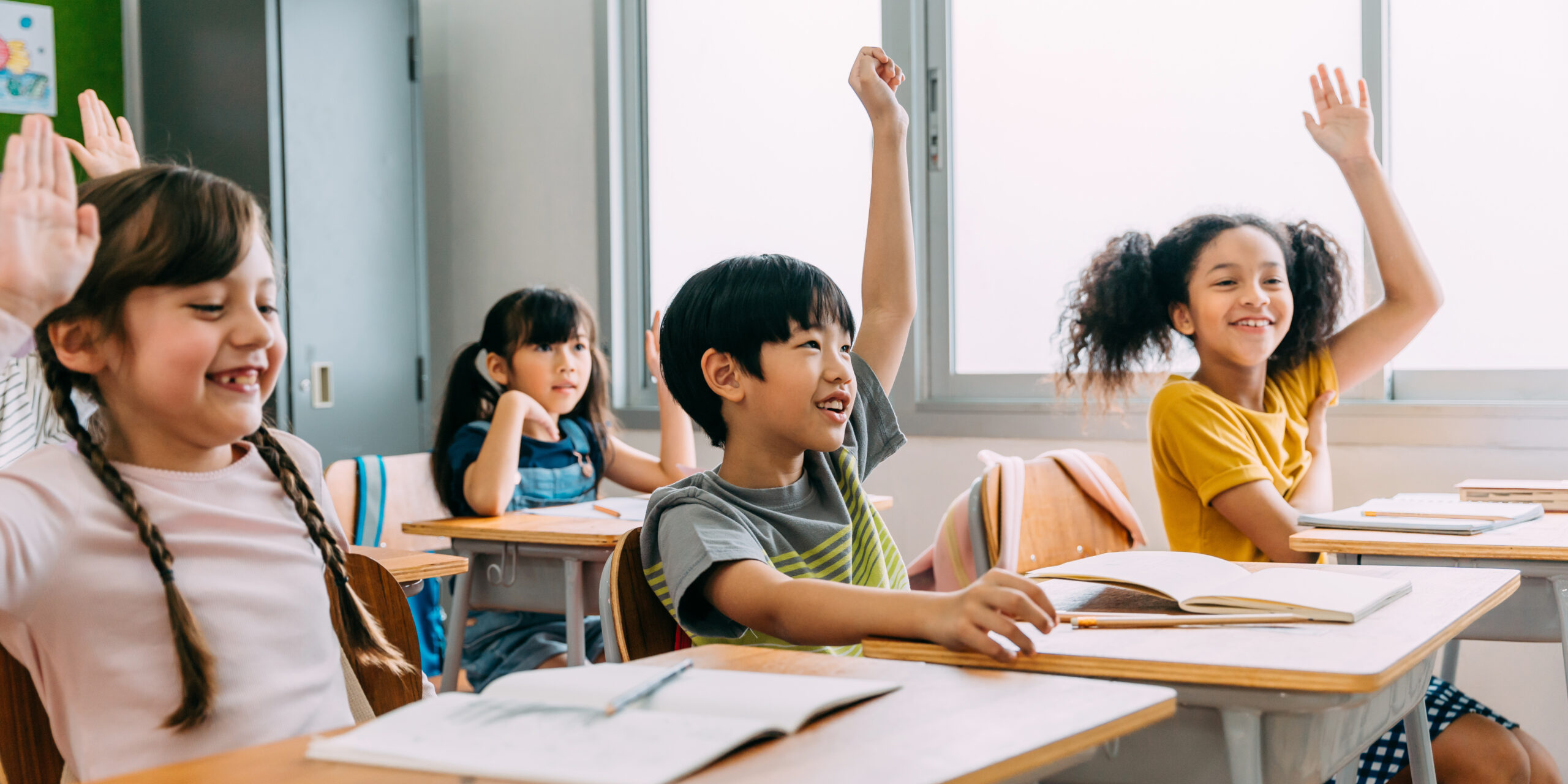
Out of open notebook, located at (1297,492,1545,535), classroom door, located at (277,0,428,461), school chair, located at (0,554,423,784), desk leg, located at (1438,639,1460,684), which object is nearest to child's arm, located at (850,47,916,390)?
school chair, located at (0,554,423,784)

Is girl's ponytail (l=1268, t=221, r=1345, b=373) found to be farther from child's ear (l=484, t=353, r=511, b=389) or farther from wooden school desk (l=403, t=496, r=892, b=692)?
child's ear (l=484, t=353, r=511, b=389)

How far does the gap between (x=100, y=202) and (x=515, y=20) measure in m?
3.42

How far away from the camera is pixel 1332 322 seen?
2.36 m

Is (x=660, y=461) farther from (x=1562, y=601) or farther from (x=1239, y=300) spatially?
(x=1562, y=601)

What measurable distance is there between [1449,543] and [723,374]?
3.34 feet

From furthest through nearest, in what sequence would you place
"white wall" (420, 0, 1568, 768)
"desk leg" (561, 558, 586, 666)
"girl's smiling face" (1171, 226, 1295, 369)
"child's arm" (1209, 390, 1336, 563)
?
"white wall" (420, 0, 1568, 768), "desk leg" (561, 558, 586, 666), "girl's smiling face" (1171, 226, 1295, 369), "child's arm" (1209, 390, 1336, 563)

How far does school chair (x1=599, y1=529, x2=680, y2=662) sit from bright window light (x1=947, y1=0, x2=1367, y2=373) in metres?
1.79

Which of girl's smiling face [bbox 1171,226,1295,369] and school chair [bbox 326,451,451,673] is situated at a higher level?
girl's smiling face [bbox 1171,226,1295,369]

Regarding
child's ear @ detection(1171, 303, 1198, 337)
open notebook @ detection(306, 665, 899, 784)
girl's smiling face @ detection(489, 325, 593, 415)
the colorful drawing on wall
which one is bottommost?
open notebook @ detection(306, 665, 899, 784)

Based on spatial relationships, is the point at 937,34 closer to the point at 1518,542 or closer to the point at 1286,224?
the point at 1286,224

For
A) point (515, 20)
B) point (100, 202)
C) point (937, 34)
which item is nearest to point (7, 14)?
point (515, 20)

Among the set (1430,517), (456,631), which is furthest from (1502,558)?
(456,631)

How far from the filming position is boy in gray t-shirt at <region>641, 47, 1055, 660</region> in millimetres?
1116

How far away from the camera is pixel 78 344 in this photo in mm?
975
